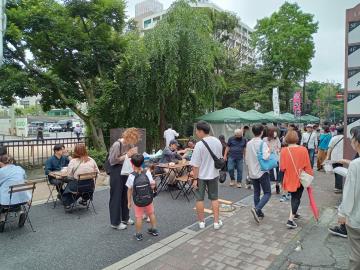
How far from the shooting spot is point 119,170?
16.7ft

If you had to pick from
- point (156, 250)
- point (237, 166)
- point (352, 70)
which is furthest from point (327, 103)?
point (156, 250)

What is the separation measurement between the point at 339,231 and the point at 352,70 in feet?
10.4

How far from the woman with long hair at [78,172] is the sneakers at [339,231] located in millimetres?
4368

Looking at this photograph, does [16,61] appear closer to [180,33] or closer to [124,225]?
[180,33]

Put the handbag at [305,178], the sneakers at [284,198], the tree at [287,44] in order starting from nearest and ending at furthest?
1. the handbag at [305,178]
2. the sneakers at [284,198]
3. the tree at [287,44]

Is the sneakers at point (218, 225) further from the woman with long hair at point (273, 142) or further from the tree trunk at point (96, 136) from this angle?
the tree trunk at point (96, 136)

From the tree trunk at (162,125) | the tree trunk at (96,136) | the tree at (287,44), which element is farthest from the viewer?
the tree at (287,44)

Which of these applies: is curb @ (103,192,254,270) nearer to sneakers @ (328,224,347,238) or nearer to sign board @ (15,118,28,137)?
sneakers @ (328,224,347,238)

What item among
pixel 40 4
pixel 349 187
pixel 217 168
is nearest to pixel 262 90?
pixel 40 4


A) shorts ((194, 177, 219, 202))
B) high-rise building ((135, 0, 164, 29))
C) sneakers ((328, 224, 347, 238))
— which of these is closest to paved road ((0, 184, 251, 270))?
shorts ((194, 177, 219, 202))

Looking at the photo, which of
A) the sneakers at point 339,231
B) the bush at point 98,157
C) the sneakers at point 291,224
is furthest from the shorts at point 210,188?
the bush at point 98,157

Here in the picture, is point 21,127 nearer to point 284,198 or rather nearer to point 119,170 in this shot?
point 119,170

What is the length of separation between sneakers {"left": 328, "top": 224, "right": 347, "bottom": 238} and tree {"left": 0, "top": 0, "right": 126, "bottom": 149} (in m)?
9.22

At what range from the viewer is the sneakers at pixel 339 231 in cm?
474
